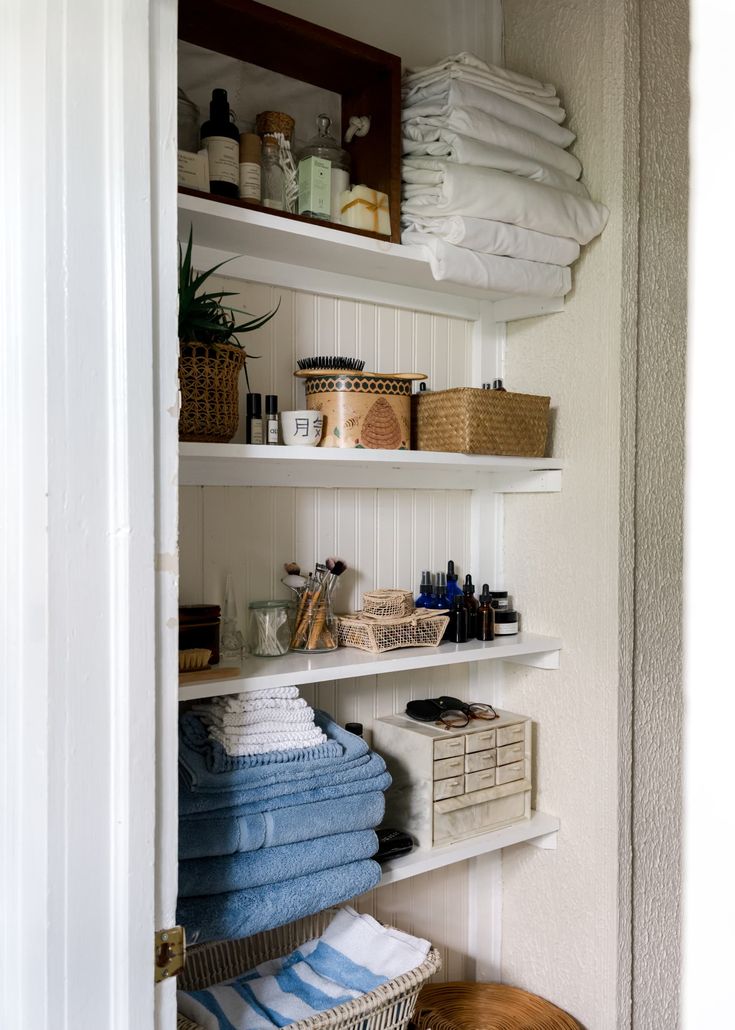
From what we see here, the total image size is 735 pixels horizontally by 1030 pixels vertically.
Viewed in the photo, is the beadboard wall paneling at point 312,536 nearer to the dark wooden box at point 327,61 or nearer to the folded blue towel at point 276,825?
the folded blue towel at point 276,825

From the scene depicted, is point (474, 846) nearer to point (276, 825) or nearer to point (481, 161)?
point (276, 825)

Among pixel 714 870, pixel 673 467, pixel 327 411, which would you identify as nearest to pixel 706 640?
pixel 714 870

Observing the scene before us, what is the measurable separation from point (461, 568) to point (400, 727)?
427mm

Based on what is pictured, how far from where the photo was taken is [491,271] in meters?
1.63

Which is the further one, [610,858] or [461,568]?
[461,568]

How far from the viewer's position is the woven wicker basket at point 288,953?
129 centimetres

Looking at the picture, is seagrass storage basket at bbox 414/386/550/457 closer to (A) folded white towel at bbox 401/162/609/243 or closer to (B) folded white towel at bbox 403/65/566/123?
(A) folded white towel at bbox 401/162/609/243

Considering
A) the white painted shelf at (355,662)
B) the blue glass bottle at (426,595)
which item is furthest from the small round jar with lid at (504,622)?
the blue glass bottle at (426,595)

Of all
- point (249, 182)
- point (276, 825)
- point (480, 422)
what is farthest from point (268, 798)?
point (249, 182)

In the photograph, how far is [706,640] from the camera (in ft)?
0.77

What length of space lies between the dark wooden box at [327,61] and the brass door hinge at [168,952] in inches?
42.3

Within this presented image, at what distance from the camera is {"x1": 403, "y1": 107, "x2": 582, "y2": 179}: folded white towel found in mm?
1588

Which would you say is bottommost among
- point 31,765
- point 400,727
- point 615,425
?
point 400,727

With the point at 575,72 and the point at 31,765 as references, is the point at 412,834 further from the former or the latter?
the point at 575,72
